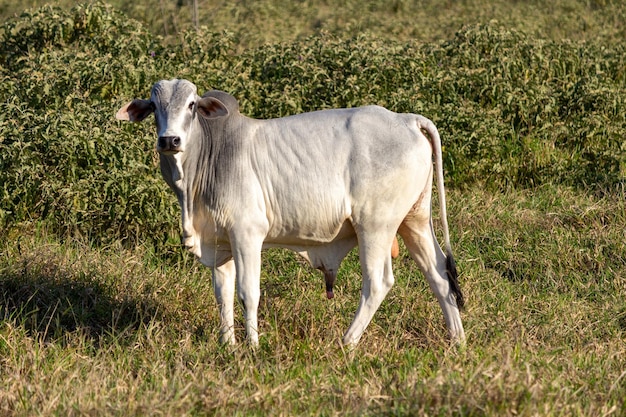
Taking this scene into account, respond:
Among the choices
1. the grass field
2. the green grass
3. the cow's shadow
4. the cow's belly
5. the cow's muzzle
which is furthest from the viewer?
the cow's shadow

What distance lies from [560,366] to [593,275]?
1473 mm

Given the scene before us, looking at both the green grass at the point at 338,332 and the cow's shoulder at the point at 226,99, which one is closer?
the green grass at the point at 338,332

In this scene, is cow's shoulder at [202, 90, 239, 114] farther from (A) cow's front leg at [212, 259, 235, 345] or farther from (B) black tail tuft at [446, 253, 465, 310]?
(B) black tail tuft at [446, 253, 465, 310]

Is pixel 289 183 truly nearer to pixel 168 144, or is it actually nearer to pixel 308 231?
pixel 308 231

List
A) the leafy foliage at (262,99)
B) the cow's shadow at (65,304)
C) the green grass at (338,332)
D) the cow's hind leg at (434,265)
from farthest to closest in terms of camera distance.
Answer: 1. the leafy foliage at (262,99)
2. the cow's shadow at (65,304)
3. the cow's hind leg at (434,265)
4. the green grass at (338,332)

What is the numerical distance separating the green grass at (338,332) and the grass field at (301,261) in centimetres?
1

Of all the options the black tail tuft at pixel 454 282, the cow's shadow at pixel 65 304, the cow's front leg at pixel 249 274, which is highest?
the cow's front leg at pixel 249 274

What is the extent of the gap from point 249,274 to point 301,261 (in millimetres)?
1340

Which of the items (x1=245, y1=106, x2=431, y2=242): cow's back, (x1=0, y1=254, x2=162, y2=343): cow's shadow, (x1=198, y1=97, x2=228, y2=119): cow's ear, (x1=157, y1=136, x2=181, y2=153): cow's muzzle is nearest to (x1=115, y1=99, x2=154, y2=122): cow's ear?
(x1=198, y1=97, x2=228, y2=119): cow's ear

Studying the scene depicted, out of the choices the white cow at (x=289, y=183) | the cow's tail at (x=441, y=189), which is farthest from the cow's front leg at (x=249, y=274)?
the cow's tail at (x=441, y=189)

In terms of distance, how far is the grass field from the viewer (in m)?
3.55

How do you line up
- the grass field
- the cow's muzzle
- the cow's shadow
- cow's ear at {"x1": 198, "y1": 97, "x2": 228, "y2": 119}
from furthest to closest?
the cow's shadow < cow's ear at {"x1": 198, "y1": 97, "x2": 228, "y2": 119} < the cow's muzzle < the grass field

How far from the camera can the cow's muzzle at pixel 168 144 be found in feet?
12.6

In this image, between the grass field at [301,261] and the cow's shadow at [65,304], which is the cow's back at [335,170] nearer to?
the grass field at [301,261]
